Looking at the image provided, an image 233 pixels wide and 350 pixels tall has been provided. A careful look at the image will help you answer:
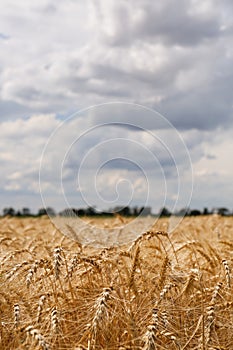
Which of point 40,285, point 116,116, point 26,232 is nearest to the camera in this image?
point 40,285

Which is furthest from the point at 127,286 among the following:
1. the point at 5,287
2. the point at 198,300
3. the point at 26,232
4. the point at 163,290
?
the point at 26,232

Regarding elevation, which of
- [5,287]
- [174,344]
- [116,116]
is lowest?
[174,344]

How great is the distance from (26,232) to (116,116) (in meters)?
3.30

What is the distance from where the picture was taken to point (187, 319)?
13.8ft

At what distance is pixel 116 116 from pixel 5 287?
4.47m

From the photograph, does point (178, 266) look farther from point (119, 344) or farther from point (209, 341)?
point (119, 344)

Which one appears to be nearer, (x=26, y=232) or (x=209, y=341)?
(x=209, y=341)

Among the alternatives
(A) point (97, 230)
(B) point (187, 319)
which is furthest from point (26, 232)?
(B) point (187, 319)

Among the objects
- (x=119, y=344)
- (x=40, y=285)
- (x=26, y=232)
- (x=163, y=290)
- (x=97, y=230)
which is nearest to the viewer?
(x=119, y=344)

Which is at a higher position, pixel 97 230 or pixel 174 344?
pixel 97 230

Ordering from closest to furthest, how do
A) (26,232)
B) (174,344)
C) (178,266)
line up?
(174,344) → (178,266) → (26,232)

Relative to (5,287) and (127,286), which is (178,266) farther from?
(5,287)

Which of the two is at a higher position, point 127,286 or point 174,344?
point 127,286

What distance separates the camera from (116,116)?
8.56 meters
